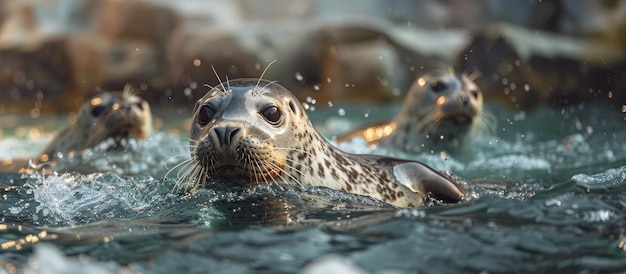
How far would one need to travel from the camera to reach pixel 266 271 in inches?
128

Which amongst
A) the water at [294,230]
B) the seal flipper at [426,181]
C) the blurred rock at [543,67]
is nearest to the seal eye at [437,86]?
the water at [294,230]

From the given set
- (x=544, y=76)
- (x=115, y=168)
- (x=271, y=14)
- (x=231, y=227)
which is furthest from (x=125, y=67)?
(x=231, y=227)

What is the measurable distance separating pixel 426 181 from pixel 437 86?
348 centimetres

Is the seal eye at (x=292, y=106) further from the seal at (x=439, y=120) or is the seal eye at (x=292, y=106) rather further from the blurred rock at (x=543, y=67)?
the blurred rock at (x=543, y=67)

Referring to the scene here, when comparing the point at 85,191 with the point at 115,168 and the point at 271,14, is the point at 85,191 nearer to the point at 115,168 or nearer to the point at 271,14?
the point at 115,168

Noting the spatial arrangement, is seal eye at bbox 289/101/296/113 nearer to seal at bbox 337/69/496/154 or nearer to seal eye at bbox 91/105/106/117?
seal eye at bbox 91/105/106/117

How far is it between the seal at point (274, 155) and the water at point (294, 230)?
0.11m

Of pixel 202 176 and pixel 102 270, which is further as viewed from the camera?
pixel 202 176

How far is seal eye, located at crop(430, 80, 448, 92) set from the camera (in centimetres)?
847

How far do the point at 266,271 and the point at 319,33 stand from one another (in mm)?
10838

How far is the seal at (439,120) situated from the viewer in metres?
8.29

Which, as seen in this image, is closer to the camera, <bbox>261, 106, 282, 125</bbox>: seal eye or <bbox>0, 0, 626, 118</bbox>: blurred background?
<bbox>261, 106, 282, 125</bbox>: seal eye

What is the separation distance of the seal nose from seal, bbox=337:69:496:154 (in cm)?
430

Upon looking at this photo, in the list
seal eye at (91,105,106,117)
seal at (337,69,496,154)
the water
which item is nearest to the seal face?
seal eye at (91,105,106,117)
